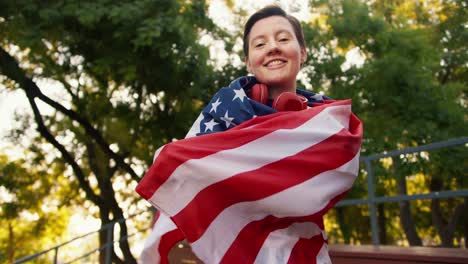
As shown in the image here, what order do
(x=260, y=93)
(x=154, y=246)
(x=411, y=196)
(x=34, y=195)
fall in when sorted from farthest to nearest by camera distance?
(x=34, y=195) → (x=411, y=196) → (x=260, y=93) → (x=154, y=246)

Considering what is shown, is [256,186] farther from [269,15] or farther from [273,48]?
[269,15]

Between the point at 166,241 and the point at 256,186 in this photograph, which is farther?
the point at 166,241

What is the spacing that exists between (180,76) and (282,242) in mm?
7901

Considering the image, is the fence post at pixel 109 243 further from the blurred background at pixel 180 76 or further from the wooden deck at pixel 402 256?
the wooden deck at pixel 402 256

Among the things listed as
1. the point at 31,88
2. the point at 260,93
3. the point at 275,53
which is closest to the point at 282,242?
the point at 260,93

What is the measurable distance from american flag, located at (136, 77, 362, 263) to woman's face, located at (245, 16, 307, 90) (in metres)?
0.38

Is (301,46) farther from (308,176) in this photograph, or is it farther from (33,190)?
(33,190)

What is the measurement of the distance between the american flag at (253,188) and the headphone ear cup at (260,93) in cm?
29

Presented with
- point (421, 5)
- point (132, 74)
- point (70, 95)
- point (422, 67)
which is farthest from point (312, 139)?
point (421, 5)

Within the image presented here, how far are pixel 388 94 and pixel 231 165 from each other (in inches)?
365

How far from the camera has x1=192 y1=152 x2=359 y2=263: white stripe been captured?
1452 millimetres

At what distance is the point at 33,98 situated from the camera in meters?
11.5

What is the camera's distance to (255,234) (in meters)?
1.51

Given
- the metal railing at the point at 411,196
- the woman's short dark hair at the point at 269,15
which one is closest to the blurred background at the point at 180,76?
the metal railing at the point at 411,196
